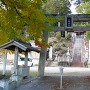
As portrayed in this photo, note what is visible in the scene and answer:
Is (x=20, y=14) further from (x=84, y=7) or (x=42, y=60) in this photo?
(x=84, y=7)

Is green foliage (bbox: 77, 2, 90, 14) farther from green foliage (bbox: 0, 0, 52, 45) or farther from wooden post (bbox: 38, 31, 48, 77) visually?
green foliage (bbox: 0, 0, 52, 45)

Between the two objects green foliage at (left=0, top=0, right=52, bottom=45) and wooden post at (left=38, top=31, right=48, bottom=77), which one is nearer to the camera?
green foliage at (left=0, top=0, right=52, bottom=45)

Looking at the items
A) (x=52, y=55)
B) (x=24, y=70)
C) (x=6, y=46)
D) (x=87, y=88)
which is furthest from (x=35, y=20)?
(x=52, y=55)

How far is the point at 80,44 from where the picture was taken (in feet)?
194

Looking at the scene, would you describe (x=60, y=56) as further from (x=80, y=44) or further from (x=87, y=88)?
(x=87, y=88)

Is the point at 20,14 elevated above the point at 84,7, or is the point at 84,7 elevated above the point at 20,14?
the point at 84,7

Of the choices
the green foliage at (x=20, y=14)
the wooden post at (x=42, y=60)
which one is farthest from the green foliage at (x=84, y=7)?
the green foliage at (x=20, y=14)

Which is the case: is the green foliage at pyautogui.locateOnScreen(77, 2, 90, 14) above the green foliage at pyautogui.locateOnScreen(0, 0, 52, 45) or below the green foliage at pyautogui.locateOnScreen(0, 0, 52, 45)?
above

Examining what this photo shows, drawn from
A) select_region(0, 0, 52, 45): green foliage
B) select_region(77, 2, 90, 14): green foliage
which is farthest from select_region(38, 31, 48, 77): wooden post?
select_region(77, 2, 90, 14): green foliage

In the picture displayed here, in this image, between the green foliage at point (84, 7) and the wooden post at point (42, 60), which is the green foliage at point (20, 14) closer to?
the wooden post at point (42, 60)

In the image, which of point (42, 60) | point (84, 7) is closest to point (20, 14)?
point (42, 60)

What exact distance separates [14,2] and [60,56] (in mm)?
37209

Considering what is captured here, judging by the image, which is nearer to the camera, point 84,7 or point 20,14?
point 20,14

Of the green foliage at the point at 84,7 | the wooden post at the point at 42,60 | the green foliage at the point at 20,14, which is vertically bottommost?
the wooden post at the point at 42,60
